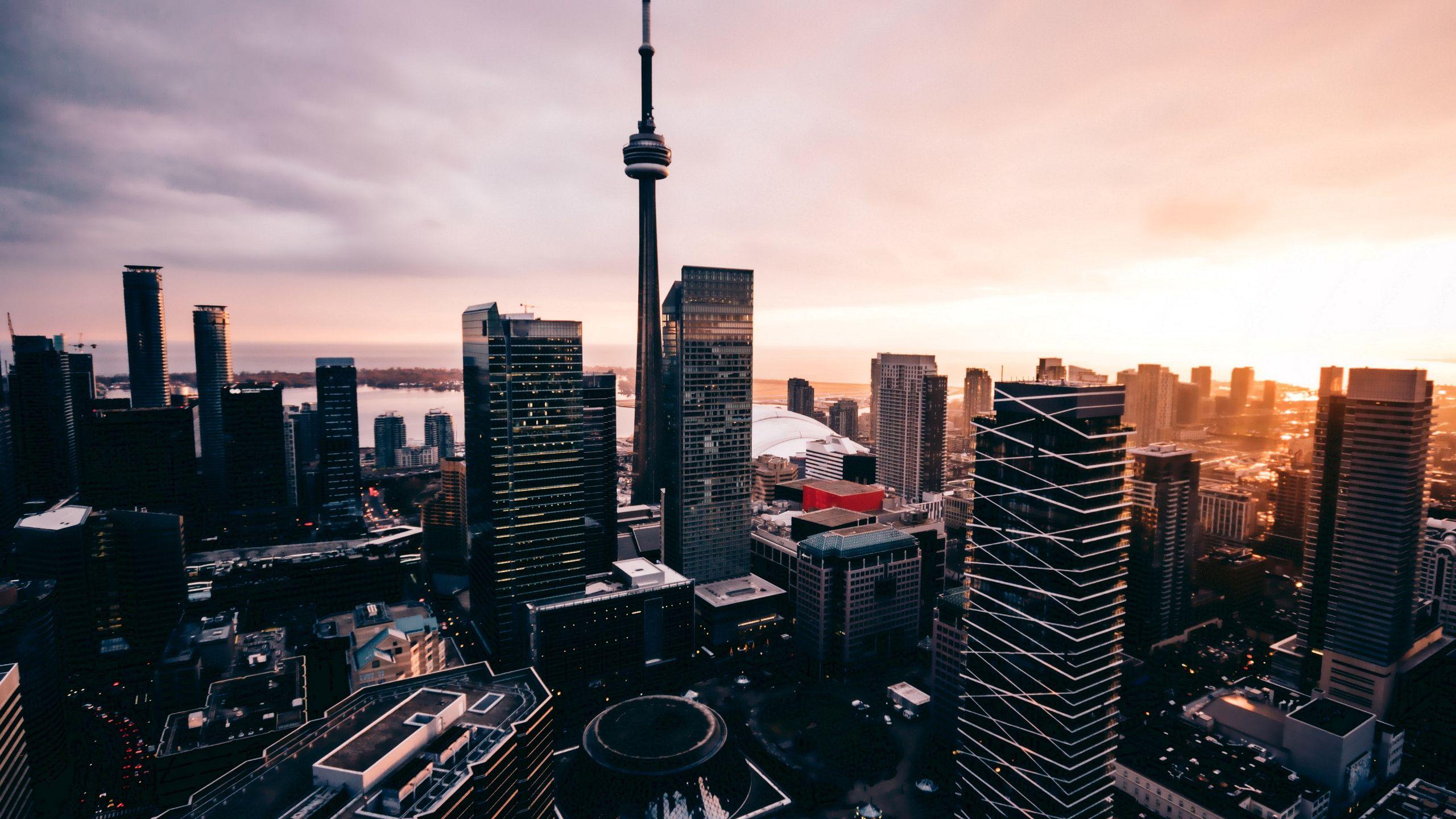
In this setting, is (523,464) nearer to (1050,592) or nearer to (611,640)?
(611,640)

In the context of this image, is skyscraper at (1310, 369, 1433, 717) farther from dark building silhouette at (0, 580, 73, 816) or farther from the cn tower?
dark building silhouette at (0, 580, 73, 816)

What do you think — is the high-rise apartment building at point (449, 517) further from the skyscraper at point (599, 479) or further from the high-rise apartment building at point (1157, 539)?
the high-rise apartment building at point (1157, 539)

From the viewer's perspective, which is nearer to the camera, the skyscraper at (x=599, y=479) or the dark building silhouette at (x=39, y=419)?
the skyscraper at (x=599, y=479)

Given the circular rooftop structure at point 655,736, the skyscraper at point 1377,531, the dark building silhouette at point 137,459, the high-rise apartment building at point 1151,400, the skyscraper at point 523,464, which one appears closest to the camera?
the circular rooftop structure at point 655,736

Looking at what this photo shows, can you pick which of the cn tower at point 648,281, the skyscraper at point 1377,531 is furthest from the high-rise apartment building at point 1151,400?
the cn tower at point 648,281

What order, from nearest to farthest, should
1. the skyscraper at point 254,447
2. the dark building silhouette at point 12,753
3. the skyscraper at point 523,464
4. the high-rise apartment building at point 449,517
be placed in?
the dark building silhouette at point 12,753 → the skyscraper at point 523,464 → the high-rise apartment building at point 449,517 → the skyscraper at point 254,447

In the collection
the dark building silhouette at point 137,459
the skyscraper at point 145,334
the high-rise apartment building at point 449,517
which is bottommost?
the high-rise apartment building at point 449,517

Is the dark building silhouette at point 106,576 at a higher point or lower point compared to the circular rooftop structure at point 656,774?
higher
